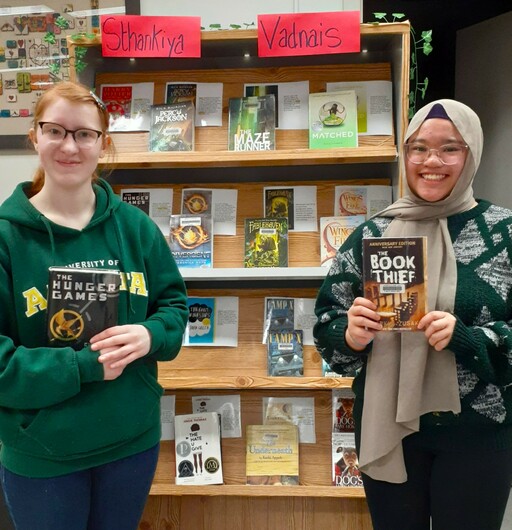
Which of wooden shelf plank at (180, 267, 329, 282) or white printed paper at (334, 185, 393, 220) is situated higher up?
white printed paper at (334, 185, 393, 220)

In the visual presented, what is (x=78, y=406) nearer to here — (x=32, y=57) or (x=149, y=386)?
(x=149, y=386)

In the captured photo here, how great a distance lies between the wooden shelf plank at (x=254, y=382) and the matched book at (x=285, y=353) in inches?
3.3

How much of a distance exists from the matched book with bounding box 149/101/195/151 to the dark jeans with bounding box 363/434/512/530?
1434 millimetres

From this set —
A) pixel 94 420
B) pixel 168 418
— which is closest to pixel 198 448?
pixel 168 418

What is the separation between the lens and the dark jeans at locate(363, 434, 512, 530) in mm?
1294

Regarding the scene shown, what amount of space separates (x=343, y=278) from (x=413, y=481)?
1.64 feet

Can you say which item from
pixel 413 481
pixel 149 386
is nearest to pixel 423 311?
pixel 413 481

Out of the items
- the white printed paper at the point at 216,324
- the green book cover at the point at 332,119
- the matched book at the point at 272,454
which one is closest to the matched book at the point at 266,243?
the white printed paper at the point at 216,324

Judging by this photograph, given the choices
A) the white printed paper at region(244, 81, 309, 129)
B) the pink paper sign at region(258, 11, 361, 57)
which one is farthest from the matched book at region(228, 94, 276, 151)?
the pink paper sign at region(258, 11, 361, 57)

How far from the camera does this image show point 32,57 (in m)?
2.56

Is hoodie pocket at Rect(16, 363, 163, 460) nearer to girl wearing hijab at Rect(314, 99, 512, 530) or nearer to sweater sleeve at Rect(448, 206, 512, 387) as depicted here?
girl wearing hijab at Rect(314, 99, 512, 530)

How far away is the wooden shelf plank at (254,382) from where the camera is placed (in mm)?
2174

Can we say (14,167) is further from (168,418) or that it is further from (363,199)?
(363,199)

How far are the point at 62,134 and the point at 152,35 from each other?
981 mm
